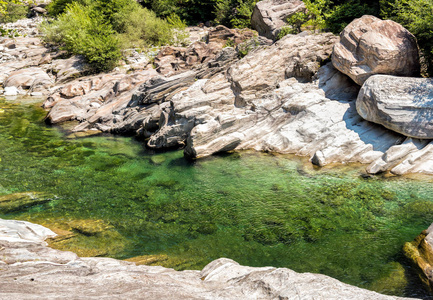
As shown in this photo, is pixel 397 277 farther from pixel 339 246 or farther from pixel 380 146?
pixel 380 146

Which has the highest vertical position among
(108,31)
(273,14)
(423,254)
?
(273,14)

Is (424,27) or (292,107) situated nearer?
(424,27)

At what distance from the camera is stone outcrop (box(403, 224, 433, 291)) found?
8391mm

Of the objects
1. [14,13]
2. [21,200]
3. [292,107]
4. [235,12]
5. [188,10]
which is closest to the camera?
[21,200]

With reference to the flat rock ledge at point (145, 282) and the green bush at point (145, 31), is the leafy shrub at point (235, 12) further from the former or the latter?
the flat rock ledge at point (145, 282)

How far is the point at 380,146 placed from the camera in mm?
17469

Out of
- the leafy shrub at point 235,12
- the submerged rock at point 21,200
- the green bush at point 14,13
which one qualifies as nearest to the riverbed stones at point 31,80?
the leafy shrub at point 235,12

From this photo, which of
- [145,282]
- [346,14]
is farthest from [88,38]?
[145,282]

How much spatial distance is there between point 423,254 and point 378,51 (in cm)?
1247

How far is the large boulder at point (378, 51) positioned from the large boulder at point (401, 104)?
1.10 meters

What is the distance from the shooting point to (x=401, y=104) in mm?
16531

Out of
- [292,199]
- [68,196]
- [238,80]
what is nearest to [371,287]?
[292,199]

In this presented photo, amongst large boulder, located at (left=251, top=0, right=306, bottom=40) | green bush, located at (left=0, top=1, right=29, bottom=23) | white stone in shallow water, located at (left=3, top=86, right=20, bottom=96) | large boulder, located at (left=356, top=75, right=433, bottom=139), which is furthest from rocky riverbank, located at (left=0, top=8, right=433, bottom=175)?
green bush, located at (left=0, top=1, right=29, bottom=23)

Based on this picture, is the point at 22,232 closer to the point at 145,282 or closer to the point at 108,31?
the point at 145,282
